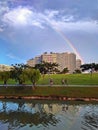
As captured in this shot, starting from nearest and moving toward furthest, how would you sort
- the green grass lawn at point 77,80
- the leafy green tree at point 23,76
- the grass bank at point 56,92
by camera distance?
the grass bank at point 56,92 → the leafy green tree at point 23,76 → the green grass lawn at point 77,80

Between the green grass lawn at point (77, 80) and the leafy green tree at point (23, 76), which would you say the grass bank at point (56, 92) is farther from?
the green grass lawn at point (77, 80)

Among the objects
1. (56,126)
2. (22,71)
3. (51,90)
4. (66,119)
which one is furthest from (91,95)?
(56,126)

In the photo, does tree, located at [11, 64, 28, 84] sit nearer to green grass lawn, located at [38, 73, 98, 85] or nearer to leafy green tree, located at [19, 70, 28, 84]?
leafy green tree, located at [19, 70, 28, 84]

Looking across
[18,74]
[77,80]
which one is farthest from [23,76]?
[77,80]

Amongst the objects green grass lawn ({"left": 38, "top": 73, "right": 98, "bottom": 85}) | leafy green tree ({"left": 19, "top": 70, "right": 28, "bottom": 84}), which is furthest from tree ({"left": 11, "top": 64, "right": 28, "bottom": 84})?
green grass lawn ({"left": 38, "top": 73, "right": 98, "bottom": 85})

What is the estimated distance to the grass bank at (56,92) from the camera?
261 ft

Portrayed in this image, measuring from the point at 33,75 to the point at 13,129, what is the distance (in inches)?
2257

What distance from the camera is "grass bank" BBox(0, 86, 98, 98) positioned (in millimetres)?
79438

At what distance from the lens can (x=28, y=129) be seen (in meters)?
36.8

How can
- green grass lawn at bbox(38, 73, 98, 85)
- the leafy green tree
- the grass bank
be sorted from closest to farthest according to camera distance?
the grass bank
the leafy green tree
green grass lawn at bbox(38, 73, 98, 85)

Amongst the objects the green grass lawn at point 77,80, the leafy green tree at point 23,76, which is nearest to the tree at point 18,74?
the leafy green tree at point 23,76

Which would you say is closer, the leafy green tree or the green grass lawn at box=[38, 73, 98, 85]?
the leafy green tree

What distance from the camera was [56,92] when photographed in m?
82.5

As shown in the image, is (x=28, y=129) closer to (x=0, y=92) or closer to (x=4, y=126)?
(x=4, y=126)
